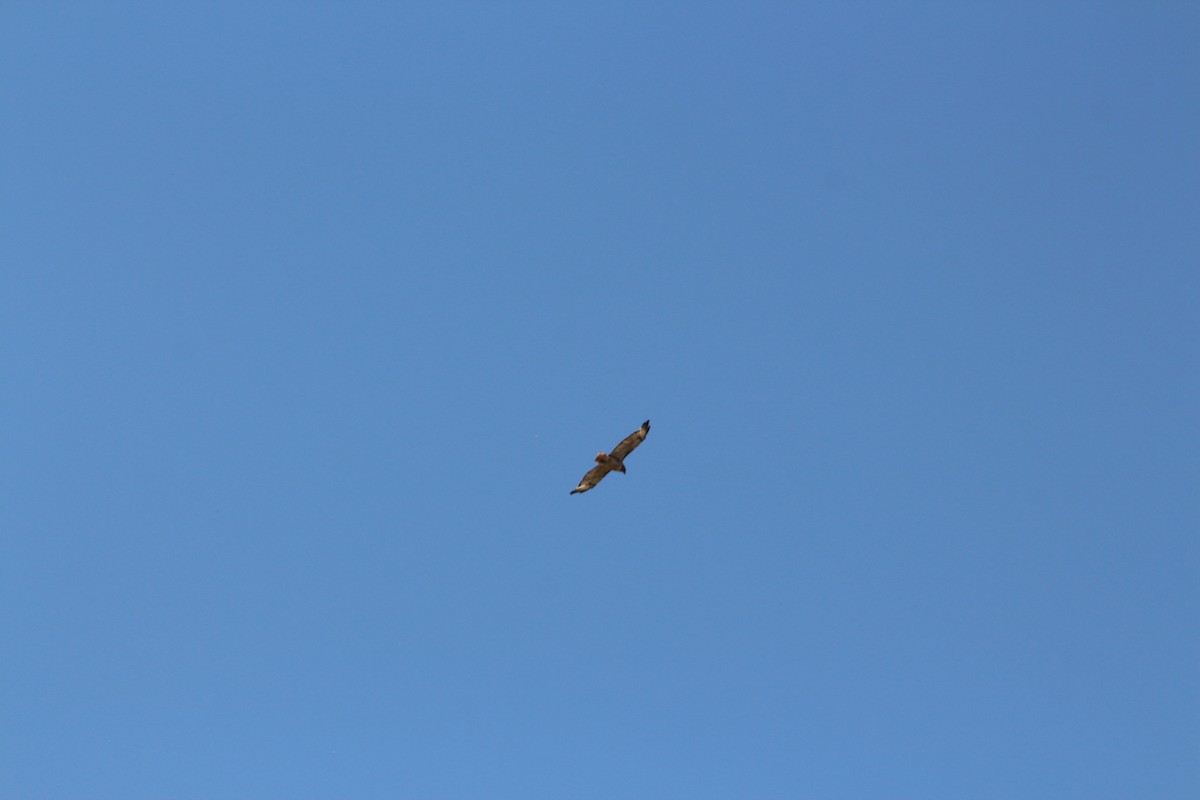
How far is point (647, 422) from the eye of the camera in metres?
69.8

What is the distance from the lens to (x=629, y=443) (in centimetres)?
6931

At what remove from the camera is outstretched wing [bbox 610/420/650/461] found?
69125 millimetres

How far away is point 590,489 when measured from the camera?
228 ft

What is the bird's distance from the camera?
69.1 m

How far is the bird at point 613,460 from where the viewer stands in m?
69.1

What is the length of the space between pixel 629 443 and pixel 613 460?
109 centimetres

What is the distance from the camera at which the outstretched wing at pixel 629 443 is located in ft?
227

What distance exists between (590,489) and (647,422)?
4137 mm

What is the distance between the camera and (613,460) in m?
69.3
